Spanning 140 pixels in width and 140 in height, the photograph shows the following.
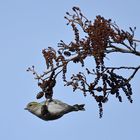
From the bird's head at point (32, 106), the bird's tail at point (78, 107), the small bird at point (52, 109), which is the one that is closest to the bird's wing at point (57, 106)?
the small bird at point (52, 109)

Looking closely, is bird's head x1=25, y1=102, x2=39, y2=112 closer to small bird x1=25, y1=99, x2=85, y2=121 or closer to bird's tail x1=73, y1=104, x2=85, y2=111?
small bird x1=25, y1=99, x2=85, y2=121

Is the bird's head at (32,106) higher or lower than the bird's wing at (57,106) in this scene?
higher

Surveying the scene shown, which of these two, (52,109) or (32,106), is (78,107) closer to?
(32,106)

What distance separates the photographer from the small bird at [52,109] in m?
7.43

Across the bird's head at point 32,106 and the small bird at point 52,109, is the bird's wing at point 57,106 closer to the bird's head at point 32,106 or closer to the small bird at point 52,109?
the small bird at point 52,109

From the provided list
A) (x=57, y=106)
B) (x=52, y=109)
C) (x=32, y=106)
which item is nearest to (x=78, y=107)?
(x=32, y=106)

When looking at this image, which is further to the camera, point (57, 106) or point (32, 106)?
point (32, 106)

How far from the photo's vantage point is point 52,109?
752 centimetres

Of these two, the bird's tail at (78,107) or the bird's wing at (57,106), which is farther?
the bird's tail at (78,107)

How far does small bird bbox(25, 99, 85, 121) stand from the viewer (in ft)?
24.4

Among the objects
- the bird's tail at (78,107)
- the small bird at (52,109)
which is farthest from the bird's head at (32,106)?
the bird's tail at (78,107)

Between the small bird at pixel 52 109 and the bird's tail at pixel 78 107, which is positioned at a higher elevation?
the bird's tail at pixel 78 107

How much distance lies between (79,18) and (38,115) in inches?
90.9

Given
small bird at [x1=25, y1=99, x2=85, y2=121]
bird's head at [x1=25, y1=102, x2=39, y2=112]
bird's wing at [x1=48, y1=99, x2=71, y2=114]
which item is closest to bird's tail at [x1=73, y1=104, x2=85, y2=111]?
small bird at [x1=25, y1=99, x2=85, y2=121]
